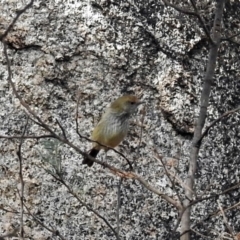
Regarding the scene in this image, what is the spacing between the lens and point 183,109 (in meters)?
3.58

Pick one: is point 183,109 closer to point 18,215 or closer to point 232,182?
point 232,182

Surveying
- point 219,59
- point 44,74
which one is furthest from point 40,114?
point 219,59

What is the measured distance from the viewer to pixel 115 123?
371cm

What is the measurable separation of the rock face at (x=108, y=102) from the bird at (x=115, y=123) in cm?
4

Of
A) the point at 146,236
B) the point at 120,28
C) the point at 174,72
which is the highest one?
the point at 120,28

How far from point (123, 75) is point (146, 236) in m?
0.75

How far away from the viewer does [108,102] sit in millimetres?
3637

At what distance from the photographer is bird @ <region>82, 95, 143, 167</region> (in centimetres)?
352

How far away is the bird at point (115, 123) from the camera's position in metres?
3.52

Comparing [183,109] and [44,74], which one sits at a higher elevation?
[44,74]

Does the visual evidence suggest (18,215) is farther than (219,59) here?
No

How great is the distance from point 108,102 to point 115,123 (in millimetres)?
128

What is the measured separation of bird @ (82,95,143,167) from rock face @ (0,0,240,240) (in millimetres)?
39

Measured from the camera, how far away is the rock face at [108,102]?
344 cm
